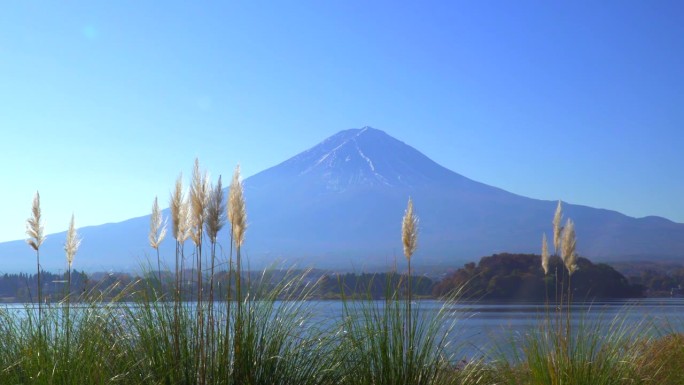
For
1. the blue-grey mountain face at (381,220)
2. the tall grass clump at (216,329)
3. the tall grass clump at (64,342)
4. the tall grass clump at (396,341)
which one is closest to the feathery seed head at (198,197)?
the tall grass clump at (216,329)

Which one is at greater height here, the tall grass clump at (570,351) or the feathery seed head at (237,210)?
the feathery seed head at (237,210)

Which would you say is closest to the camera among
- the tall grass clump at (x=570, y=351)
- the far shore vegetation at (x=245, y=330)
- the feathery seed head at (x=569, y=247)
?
the far shore vegetation at (x=245, y=330)

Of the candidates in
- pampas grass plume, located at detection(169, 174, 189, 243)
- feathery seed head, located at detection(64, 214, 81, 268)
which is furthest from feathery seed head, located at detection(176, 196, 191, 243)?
feathery seed head, located at detection(64, 214, 81, 268)

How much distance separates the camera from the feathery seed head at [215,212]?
4.94 m

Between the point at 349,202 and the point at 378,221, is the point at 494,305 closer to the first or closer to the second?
the point at 378,221

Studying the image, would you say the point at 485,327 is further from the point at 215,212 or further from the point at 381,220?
the point at 381,220

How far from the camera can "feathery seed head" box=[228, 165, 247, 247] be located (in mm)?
5012

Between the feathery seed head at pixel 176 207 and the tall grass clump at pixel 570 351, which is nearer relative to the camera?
the feathery seed head at pixel 176 207

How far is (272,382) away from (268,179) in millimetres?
74734

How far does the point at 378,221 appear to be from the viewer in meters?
58.8

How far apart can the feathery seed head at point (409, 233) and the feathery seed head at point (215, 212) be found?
1.39 meters

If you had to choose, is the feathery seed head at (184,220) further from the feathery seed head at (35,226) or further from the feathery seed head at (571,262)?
the feathery seed head at (571,262)

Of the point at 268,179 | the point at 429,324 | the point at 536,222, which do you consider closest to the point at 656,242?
the point at 536,222

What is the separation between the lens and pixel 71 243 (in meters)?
5.51
